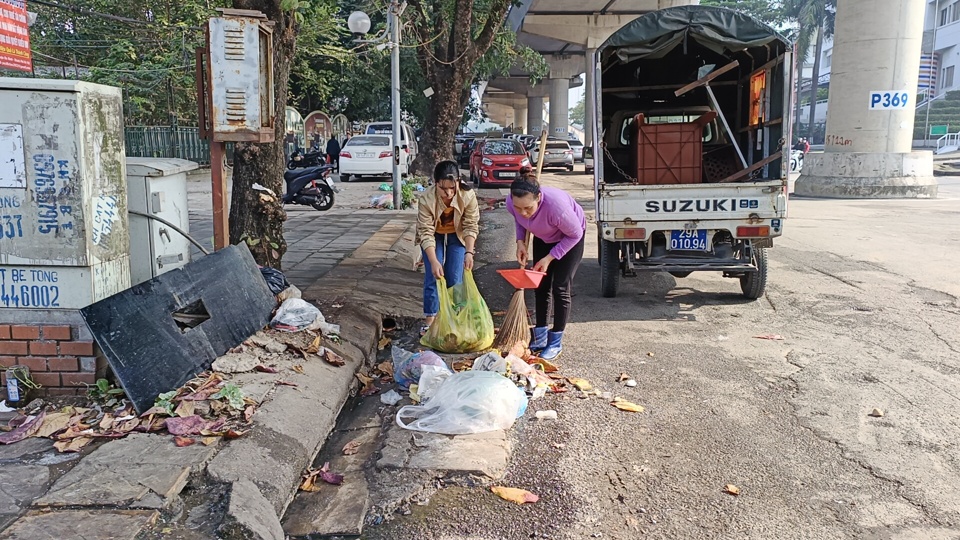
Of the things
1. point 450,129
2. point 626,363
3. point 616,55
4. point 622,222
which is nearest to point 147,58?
point 450,129

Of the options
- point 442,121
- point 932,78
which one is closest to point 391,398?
point 442,121

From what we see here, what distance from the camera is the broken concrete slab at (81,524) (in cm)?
267

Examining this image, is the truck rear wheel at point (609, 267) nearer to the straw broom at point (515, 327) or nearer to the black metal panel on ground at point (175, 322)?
the straw broom at point (515, 327)

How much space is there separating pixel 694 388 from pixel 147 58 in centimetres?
2226

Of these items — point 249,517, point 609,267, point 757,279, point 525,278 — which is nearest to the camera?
point 249,517

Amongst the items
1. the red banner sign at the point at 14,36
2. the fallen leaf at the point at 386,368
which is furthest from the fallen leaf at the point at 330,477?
the red banner sign at the point at 14,36

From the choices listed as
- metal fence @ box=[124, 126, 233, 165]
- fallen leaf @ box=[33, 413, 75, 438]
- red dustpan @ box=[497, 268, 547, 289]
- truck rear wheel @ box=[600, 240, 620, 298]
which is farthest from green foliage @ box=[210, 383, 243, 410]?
metal fence @ box=[124, 126, 233, 165]

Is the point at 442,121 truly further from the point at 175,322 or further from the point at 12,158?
the point at 12,158

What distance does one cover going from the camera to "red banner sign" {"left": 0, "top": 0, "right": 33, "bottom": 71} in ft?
25.5

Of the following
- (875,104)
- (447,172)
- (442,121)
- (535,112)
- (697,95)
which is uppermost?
(535,112)

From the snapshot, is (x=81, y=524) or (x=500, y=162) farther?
(x=500, y=162)

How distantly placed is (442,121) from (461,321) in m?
14.1

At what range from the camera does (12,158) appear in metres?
3.80

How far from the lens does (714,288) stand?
8117mm
